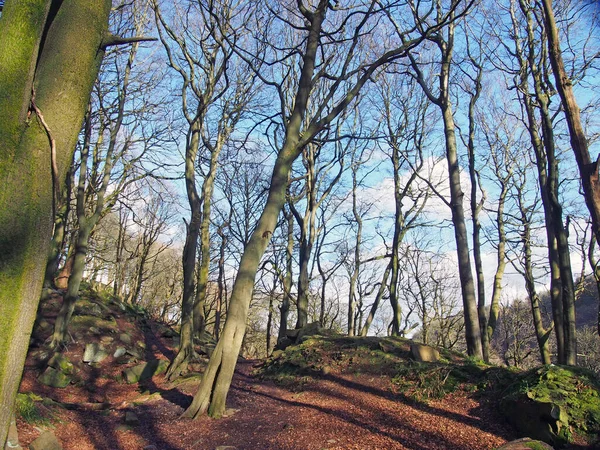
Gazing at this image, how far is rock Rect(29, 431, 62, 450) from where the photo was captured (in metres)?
4.98

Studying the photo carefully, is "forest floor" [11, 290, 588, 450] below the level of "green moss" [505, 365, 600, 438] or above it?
below

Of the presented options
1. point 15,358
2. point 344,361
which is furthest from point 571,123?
point 15,358

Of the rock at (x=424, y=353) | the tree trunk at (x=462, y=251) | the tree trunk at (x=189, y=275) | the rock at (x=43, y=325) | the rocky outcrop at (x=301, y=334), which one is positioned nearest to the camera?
the rock at (x=424, y=353)

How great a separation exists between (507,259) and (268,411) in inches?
494

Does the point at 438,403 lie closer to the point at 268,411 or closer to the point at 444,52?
the point at 268,411

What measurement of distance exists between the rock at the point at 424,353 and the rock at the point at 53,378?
26.1 feet

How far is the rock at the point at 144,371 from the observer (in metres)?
11.0

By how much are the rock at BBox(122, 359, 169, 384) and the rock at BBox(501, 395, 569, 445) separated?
28.5ft

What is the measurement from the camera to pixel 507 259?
1655 centimetres

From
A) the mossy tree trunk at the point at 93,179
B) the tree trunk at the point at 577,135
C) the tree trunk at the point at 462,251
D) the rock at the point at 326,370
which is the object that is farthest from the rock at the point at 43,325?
the tree trunk at the point at 577,135

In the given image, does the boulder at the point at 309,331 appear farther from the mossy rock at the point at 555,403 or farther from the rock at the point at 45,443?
the rock at the point at 45,443

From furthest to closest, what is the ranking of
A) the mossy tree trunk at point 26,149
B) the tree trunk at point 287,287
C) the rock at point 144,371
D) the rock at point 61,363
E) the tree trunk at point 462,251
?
the tree trunk at point 287,287 < the rock at point 144,371 < the rock at point 61,363 < the tree trunk at point 462,251 < the mossy tree trunk at point 26,149

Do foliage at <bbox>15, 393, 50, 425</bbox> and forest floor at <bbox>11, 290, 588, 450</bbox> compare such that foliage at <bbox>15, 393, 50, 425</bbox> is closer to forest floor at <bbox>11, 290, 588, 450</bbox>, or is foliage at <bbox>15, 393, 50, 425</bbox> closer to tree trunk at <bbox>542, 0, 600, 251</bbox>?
forest floor at <bbox>11, 290, 588, 450</bbox>

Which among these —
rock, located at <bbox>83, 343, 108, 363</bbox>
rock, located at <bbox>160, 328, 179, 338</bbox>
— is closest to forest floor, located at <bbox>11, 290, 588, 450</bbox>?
rock, located at <bbox>83, 343, 108, 363</bbox>
